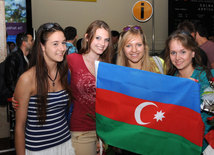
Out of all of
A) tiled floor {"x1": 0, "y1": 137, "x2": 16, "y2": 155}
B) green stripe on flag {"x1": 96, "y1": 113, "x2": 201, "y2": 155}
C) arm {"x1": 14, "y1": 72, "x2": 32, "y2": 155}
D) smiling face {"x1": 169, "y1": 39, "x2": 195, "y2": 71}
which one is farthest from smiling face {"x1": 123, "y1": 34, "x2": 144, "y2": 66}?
tiled floor {"x1": 0, "y1": 137, "x2": 16, "y2": 155}

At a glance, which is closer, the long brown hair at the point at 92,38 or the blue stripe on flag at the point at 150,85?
the blue stripe on flag at the point at 150,85

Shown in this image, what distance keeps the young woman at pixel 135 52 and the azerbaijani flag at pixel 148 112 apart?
0.42 m

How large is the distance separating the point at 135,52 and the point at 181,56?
0.40 m

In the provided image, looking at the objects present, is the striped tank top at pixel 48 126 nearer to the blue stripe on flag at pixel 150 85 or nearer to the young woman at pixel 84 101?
the young woman at pixel 84 101

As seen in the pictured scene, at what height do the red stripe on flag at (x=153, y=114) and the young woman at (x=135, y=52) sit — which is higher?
the young woman at (x=135, y=52)

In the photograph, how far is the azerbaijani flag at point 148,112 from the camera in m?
1.55

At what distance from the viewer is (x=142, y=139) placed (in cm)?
164

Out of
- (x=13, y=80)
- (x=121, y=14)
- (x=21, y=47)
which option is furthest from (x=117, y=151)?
(x=121, y=14)

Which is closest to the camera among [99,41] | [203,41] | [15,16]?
[99,41]

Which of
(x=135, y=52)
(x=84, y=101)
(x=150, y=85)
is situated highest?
(x=135, y=52)

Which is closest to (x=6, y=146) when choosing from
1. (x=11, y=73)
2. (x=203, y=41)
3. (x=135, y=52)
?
(x=11, y=73)

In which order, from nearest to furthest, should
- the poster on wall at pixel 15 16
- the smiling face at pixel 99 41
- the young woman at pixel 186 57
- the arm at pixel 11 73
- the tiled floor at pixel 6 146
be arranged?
the young woman at pixel 186 57
the smiling face at pixel 99 41
the arm at pixel 11 73
the tiled floor at pixel 6 146
the poster on wall at pixel 15 16

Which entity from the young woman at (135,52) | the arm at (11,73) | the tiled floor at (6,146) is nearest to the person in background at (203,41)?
the young woman at (135,52)

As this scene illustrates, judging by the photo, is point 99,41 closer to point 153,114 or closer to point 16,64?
point 153,114
